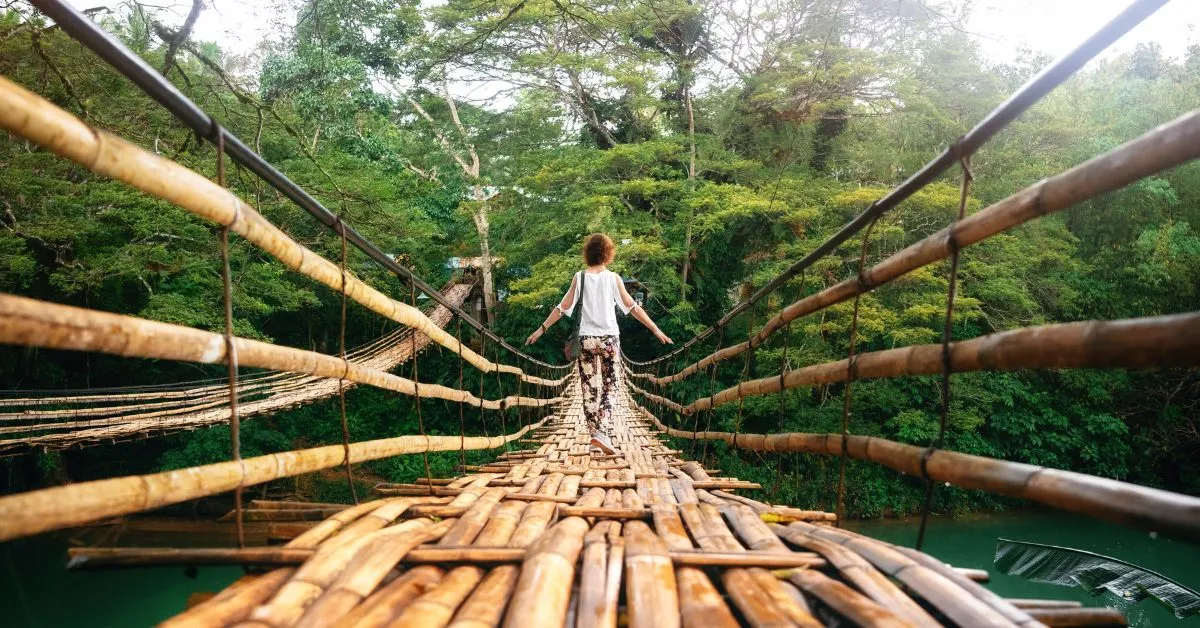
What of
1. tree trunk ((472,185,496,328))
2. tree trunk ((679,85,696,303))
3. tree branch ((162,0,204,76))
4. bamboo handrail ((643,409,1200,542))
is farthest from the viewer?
tree trunk ((472,185,496,328))

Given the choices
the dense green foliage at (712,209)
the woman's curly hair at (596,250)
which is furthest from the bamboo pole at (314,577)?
the dense green foliage at (712,209)

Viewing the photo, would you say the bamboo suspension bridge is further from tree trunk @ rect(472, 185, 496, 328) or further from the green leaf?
tree trunk @ rect(472, 185, 496, 328)

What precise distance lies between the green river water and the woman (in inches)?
234

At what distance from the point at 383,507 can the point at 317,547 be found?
0.26m

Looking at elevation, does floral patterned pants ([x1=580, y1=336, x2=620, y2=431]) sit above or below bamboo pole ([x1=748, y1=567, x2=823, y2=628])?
above

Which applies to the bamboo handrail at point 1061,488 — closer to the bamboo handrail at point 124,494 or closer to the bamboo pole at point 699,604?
the bamboo pole at point 699,604

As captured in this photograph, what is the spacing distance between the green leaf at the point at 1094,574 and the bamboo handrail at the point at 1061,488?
1.35 metres

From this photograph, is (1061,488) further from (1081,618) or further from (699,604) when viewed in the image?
(699,604)

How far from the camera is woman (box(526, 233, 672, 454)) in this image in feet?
9.52

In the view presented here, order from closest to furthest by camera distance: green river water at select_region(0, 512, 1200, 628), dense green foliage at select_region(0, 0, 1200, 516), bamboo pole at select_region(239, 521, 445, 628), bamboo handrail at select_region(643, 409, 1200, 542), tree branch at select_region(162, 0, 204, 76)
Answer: bamboo handrail at select_region(643, 409, 1200, 542)
bamboo pole at select_region(239, 521, 445, 628)
tree branch at select_region(162, 0, 204, 76)
dense green foliage at select_region(0, 0, 1200, 516)
green river water at select_region(0, 512, 1200, 628)

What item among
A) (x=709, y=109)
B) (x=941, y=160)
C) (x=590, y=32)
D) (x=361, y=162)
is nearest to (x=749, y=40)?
(x=709, y=109)

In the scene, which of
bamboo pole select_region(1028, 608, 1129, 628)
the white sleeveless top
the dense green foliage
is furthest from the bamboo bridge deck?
the dense green foliage

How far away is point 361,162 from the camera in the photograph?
364 inches

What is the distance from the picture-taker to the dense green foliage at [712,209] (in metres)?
6.87
